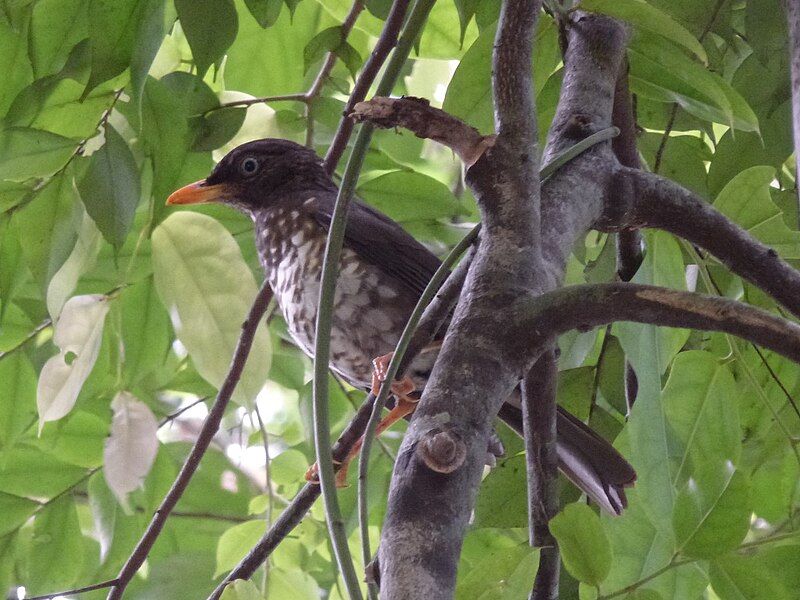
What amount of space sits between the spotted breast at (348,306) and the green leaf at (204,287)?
40 cm

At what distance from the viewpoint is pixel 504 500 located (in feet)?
5.50

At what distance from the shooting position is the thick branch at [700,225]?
46.4 inches

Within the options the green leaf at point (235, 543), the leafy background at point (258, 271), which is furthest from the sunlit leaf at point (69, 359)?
the green leaf at point (235, 543)

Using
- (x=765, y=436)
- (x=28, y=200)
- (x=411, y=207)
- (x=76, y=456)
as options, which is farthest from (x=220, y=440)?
(x=765, y=436)

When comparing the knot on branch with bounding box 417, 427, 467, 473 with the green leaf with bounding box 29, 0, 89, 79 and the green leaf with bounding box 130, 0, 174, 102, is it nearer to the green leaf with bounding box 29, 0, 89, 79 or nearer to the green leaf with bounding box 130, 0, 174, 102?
the green leaf with bounding box 130, 0, 174, 102

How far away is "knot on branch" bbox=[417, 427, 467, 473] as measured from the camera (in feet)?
2.80

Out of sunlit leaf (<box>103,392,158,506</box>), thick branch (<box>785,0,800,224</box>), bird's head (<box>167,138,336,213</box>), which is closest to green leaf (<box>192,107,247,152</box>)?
sunlit leaf (<box>103,392,158,506</box>)

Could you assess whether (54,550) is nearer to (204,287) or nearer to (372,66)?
(204,287)

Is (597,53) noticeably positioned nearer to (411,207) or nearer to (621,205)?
(621,205)

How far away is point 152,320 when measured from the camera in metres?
2.21

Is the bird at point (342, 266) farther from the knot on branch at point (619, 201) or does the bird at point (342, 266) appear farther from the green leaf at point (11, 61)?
the knot on branch at point (619, 201)

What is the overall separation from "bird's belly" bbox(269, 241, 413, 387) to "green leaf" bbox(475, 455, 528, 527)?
62cm

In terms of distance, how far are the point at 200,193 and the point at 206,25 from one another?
3.54 ft

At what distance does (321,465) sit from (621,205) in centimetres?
52
